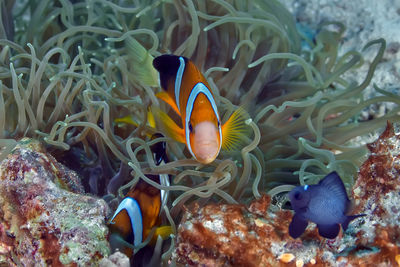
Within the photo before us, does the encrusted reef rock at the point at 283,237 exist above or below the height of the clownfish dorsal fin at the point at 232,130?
below

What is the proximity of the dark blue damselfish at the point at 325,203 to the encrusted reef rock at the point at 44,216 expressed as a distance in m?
0.64

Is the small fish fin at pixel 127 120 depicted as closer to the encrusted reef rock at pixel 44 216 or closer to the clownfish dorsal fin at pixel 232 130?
the encrusted reef rock at pixel 44 216

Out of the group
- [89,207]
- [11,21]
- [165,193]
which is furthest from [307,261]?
Result: [11,21]

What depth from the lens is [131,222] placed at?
4.44 ft

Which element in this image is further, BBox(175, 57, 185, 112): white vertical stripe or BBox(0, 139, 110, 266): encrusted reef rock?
BBox(175, 57, 185, 112): white vertical stripe

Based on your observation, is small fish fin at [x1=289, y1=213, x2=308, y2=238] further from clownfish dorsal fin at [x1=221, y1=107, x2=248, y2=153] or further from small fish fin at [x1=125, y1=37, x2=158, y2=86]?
small fish fin at [x1=125, y1=37, x2=158, y2=86]

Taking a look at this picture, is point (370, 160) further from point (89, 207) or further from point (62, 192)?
point (62, 192)

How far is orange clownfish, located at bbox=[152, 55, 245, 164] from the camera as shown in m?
1.17

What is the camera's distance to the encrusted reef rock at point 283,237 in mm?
1072

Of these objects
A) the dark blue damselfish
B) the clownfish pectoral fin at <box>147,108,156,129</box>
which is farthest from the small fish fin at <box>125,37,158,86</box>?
the dark blue damselfish

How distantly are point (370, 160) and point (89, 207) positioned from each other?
0.95 m

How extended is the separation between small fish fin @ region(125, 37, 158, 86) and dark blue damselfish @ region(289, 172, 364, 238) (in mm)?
878

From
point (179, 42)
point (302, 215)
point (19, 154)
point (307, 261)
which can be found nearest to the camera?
point (302, 215)

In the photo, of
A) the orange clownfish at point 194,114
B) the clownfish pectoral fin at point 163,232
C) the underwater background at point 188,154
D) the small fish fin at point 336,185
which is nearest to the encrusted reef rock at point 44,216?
the underwater background at point 188,154
